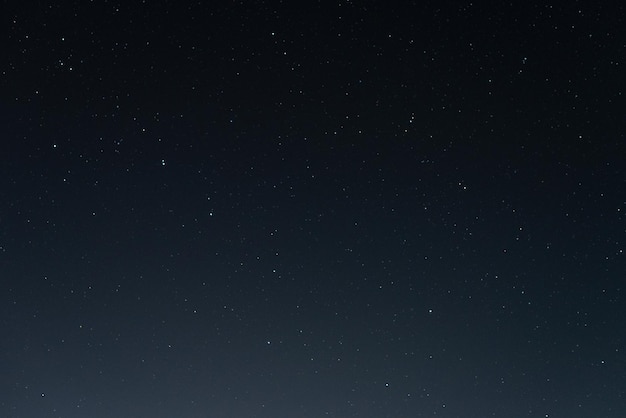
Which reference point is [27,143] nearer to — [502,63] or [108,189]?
[108,189]

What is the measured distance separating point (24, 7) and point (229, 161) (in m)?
0.36

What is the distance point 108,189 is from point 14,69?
216mm

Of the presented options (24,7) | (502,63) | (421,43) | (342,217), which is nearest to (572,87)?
(502,63)

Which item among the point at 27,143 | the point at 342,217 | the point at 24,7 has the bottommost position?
the point at 342,217

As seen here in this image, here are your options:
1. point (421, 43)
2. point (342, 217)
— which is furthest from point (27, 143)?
point (421, 43)

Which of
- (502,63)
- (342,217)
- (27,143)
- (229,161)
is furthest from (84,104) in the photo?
(502,63)

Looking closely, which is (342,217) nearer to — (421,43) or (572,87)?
(421,43)

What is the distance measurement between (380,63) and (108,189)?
0.43m

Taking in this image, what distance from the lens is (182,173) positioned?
Answer: 93 cm

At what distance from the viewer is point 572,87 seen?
2.94 feet

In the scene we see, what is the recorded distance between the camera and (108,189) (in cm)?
93

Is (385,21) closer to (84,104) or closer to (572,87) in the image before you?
(572,87)

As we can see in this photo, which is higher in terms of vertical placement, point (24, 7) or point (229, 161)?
point (24, 7)

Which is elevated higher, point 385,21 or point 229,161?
point 385,21
